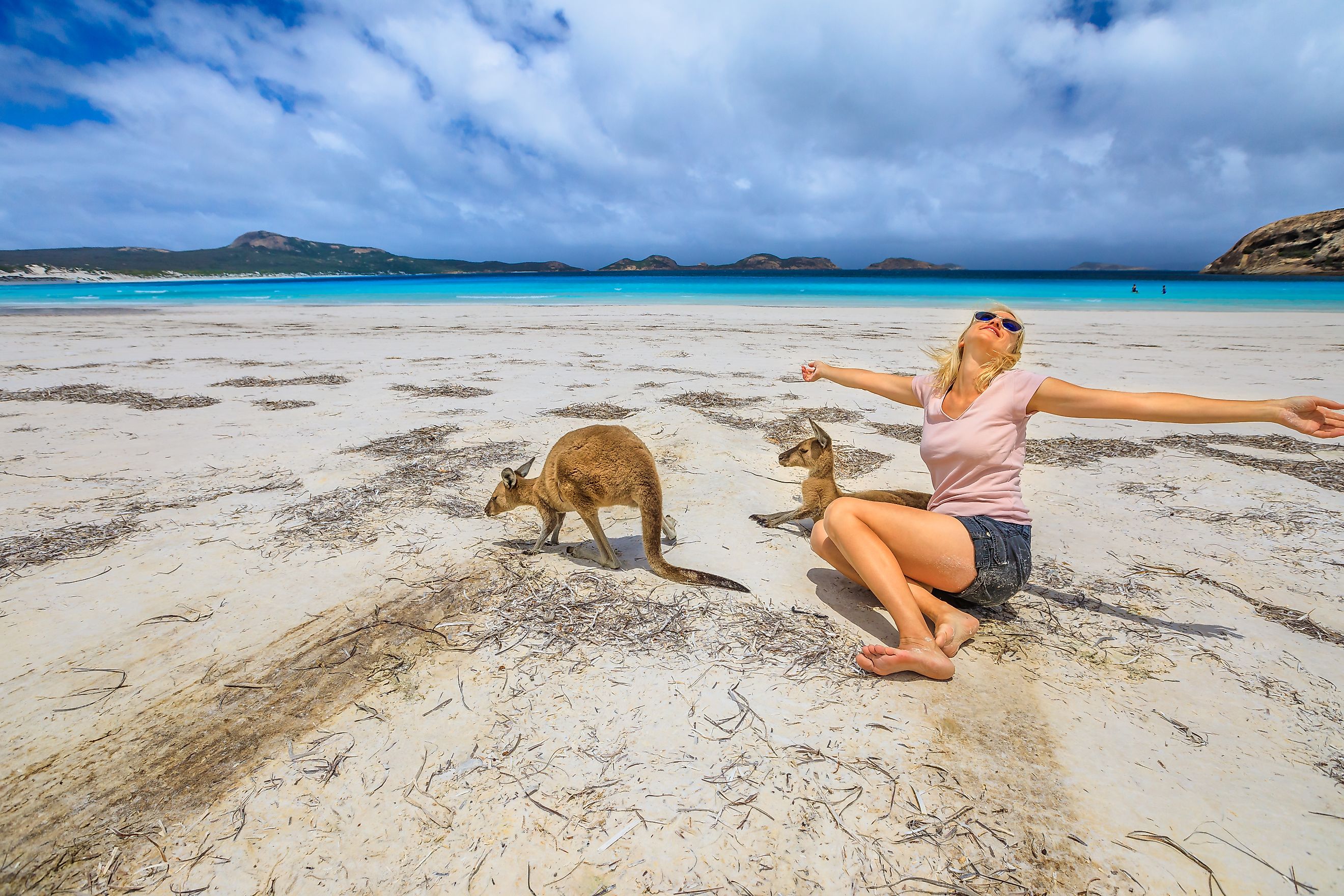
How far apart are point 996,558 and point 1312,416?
1.45 metres

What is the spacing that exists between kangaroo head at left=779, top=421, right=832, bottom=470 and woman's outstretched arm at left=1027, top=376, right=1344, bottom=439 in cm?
177

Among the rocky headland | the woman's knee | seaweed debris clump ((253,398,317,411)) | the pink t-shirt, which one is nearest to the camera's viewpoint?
the pink t-shirt

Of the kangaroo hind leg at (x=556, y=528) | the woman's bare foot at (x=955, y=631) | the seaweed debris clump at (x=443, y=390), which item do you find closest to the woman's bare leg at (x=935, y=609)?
the woman's bare foot at (x=955, y=631)

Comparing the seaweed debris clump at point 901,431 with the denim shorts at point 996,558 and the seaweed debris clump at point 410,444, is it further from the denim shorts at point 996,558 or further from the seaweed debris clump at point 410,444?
the seaweed debris clump at point 410,444

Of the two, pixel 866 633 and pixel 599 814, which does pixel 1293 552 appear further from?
pixel 599 814

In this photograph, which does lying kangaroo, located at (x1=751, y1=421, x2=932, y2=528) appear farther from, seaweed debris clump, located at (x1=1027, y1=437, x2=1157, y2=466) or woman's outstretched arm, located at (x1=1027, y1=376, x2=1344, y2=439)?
seaweed debris clump, located at (x1=1027, y1=437, x2=1157, y2=466)

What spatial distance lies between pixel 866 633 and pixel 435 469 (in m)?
4.43

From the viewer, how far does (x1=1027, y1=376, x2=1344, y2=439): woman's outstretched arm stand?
2.55 m

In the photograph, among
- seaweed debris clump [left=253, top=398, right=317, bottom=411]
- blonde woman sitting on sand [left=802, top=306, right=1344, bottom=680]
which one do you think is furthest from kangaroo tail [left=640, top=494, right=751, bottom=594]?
seaweed debris clump [left=253, top=398, right=317, bottom=411]

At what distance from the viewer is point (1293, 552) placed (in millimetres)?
4273

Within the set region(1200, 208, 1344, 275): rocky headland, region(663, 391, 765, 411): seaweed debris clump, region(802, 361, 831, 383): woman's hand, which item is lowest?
region(663, 391, 765, 411): seaweed debris clump

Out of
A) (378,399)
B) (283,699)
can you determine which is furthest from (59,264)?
(283,699)

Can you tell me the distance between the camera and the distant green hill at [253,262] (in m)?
96.1

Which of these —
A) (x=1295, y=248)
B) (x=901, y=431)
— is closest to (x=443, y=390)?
(x=901, y=431)
